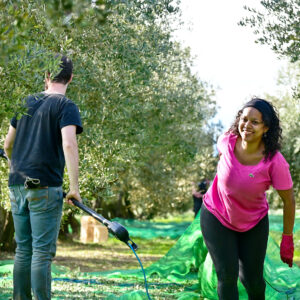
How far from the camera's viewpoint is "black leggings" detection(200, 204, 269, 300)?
163 inches

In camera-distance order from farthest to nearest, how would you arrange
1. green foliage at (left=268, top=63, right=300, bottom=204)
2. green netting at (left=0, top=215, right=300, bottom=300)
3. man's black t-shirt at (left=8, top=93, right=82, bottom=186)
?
green foliage at (left=268, top=63, right=300, bottom=204) < green netting at (left=0, top=215, right=300, bottom=300) < man's black t-shirt at (left=8, top=93, right=82, bottom=186)

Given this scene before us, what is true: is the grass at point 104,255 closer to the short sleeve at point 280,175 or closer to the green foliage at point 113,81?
Result: the green foliage at point 113,81

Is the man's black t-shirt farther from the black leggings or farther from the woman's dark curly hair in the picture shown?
the woman's dark curly hair

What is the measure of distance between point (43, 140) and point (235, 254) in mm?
1650

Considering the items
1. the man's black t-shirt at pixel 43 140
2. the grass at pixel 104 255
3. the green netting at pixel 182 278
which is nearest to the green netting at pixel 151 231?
the grass at pixel 104 255

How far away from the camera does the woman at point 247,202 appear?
13.6ft

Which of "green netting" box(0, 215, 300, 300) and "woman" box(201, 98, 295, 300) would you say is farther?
"green netting" box(0, 215, 300, 300)

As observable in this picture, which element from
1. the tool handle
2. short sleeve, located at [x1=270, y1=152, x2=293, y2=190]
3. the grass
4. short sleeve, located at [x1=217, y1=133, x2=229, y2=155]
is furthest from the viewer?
the grass

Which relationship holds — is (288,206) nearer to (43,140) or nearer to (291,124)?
(43,140)

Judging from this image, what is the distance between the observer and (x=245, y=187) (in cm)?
413

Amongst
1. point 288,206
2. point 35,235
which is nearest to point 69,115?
point 35,235

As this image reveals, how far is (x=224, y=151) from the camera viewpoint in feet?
14.3

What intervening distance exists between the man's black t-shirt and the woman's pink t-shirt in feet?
3.88

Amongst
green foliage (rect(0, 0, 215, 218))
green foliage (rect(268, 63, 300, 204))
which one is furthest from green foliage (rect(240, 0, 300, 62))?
green foliage (rect(268, 63, 300, 204))
